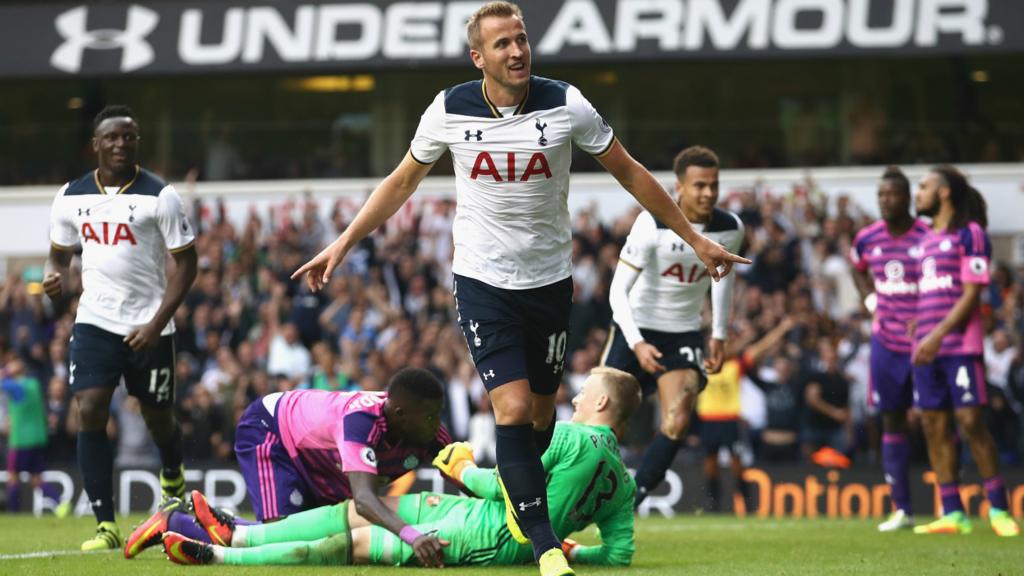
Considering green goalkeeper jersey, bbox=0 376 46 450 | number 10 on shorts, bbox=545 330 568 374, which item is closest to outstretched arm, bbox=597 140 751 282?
number 10 on shorts, bbox=545 330 568 374

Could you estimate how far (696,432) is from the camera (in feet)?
56.0

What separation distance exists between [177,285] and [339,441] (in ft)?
7.72

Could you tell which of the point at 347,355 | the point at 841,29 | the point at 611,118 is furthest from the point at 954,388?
the point at 611,118

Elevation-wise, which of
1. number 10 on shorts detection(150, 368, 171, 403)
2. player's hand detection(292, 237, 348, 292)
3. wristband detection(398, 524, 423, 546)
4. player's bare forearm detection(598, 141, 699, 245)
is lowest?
wristband detection(398, 524, 423, 546)

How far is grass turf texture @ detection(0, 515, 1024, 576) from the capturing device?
7.09 meters

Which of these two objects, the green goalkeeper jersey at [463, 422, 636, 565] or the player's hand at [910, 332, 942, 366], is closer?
the green goalkeeper jersey at [463, 422, 636, 565]

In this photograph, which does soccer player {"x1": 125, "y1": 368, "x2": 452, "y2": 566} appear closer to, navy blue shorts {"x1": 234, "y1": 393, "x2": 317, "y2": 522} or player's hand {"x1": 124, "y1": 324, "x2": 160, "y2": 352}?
navy blue shorts {"x1": 234, "y1": 393, "x2": 317, "y2": 522}

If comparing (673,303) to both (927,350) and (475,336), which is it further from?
(475,336)

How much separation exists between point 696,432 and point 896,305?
18.9 feet

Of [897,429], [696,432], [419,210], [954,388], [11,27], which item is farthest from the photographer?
[11,27]

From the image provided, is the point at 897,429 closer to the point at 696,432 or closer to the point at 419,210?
the point at 696,432

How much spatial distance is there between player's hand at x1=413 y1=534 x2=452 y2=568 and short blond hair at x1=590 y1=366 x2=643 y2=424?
146cm

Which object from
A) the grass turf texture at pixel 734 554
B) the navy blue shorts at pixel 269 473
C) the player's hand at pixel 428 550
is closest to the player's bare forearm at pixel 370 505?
the player's hand at pixel 428 550

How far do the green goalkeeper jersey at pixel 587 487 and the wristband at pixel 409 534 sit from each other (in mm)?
471
